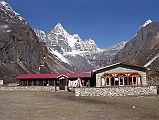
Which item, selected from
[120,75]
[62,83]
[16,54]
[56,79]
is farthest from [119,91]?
[16,54]

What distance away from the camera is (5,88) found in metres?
73.6

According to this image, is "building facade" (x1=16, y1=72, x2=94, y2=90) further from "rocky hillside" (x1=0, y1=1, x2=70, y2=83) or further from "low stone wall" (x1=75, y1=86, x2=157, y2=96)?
"rocky hillside" (x1=0, y1=1, x2=70, y2=83)

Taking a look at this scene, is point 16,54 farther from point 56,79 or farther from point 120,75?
point 120,75

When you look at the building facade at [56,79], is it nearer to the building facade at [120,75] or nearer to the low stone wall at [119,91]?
the building facade at [120,75]

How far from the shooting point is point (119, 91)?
161 feet

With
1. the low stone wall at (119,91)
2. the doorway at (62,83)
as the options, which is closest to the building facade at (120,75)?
the low stone wall at (119,91)

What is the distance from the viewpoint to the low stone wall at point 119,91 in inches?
1927

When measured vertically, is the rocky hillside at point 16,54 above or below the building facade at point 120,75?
above

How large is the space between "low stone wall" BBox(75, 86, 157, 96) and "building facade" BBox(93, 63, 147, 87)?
22.5 feet

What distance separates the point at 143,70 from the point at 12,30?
146855mm

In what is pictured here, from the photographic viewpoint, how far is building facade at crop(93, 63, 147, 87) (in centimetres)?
5622

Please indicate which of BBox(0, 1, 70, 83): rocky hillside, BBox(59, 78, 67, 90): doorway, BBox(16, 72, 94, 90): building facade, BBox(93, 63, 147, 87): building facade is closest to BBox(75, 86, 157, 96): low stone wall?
BBox(93, 63, 147, 87): building facade

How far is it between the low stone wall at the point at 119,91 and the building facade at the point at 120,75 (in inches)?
270

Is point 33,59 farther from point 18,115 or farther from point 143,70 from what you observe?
point 18,115
